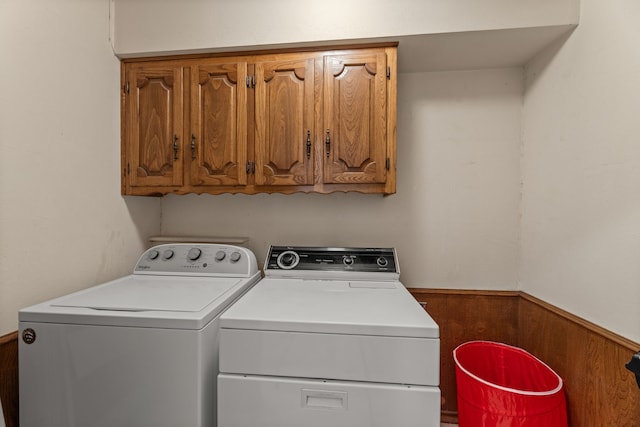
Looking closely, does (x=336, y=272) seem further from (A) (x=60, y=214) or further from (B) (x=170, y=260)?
(A) (x=60, y=214)

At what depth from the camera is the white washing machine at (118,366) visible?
3.35 feet

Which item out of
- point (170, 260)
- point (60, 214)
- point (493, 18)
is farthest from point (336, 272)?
point (493, 18)

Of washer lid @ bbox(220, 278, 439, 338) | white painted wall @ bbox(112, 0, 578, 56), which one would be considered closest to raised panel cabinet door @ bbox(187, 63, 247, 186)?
white painted wall @ bbox(112, 0, 578, 56)

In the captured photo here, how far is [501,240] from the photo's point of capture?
1.83 m

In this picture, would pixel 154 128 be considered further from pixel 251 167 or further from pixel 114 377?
pixel 114 377

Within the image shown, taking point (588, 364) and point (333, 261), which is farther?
point (333, 261)

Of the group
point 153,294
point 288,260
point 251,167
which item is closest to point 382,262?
point 288,260

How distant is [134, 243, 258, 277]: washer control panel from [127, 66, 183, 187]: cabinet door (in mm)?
372

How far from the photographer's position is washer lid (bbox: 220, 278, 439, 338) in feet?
3.28

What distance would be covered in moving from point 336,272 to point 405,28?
126 centimetres

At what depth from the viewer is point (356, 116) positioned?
1555mm

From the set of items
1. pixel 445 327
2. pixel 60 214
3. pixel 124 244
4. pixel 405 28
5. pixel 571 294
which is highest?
pixel 405 28

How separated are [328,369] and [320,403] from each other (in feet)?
0.37

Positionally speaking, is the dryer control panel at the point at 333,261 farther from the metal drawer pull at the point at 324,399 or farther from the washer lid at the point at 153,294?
the metal drawer pull at the point at 324,399
